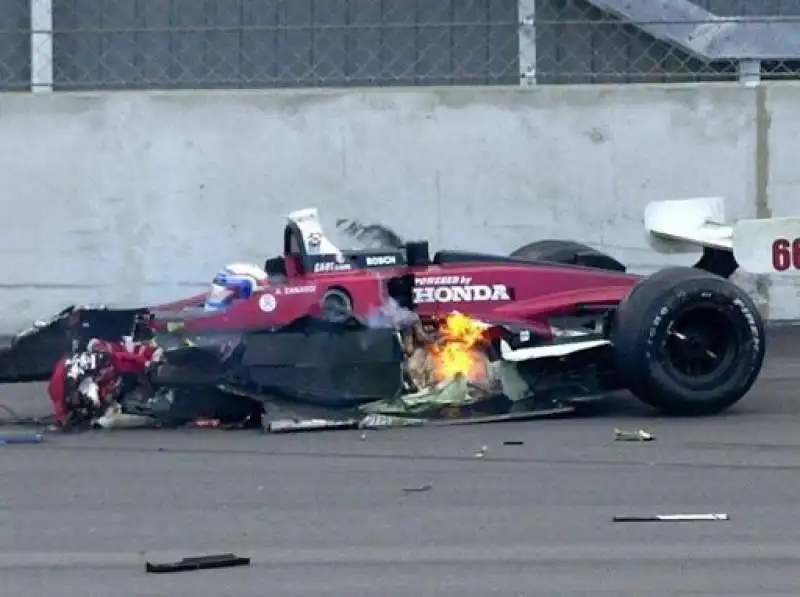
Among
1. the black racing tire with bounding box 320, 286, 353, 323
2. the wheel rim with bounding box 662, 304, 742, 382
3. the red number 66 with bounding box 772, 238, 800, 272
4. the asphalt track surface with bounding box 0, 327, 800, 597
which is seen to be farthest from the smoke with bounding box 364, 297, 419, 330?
the red number 66 with bounding box 772, 238, 800, 272

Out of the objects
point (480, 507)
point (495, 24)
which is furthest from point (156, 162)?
point (480, 507)

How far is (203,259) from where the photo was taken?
12.5 meters

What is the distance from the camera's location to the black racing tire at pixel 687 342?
9133 millimetres

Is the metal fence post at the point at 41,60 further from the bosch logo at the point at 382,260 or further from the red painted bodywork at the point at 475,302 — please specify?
the bosch logo at the point at 382,260

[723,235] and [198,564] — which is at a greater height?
[723,235]

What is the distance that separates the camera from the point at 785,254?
9.88 meters

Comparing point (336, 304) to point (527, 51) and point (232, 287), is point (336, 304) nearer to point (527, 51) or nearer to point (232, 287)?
point (232, 287)

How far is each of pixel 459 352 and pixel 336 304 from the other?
26.9 inches

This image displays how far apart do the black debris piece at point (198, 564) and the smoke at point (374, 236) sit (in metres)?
3.85

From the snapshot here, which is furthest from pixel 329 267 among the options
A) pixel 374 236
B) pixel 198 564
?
pixel 198 564

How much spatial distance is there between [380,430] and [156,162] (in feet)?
13.2

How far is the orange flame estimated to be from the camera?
30.5ft

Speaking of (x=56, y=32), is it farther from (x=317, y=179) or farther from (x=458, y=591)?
(x=458, y=591)

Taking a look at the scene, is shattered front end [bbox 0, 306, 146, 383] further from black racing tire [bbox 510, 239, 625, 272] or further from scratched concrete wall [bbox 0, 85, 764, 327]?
scratched concrete wall [bbox 0, 85, 764, 327]
